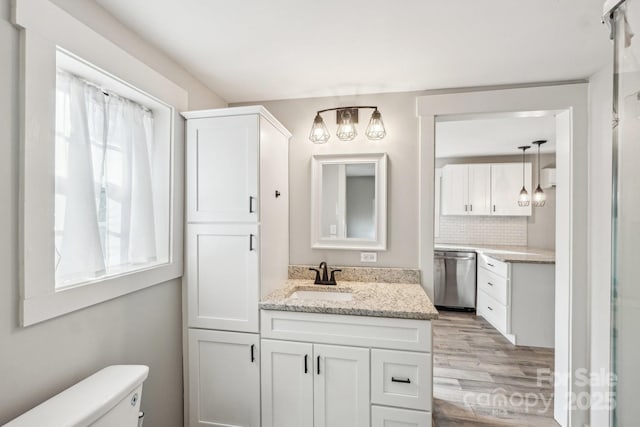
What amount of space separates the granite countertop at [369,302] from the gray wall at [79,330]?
630 millimetres

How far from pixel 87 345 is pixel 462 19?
227 cm

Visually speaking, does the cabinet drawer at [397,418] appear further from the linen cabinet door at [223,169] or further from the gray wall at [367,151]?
the linen cabinet door at [223,169]

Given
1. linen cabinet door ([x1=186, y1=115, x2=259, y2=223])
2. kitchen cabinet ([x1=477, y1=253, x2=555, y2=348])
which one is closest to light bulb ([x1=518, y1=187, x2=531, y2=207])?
kitchen cabinet ([x1=477, y1=253, x2=555, y2=348])

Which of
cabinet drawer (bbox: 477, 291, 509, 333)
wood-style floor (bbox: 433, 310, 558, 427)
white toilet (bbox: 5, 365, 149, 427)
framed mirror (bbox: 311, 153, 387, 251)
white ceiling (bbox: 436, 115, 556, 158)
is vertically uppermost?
white ceiling (bbox: 436, 115, 556, 158)

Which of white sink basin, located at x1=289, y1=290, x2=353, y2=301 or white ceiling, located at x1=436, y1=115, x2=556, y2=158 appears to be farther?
white ceiling, located at x1=436, y1=115, x2=556, y2=158

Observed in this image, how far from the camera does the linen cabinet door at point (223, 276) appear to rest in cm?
173

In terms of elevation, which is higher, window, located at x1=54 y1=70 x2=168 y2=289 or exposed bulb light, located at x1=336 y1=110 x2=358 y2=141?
exposed bulb light, located at x1=336 y1=110 x2=358 y2=141

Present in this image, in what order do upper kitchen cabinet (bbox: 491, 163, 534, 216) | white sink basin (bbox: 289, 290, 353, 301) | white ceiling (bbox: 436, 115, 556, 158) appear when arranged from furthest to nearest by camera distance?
upper kitchen cabinet (bbox: 491, 163, 534, 216), white ceiling (bbox: 436, 115, 556, 158), white sink basin (bbox: 289, 290, 353, 301)

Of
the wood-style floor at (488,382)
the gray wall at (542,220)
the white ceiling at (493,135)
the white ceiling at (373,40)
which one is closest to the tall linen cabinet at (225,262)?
the white ceiling at (373,40)

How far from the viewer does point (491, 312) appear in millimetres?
3688

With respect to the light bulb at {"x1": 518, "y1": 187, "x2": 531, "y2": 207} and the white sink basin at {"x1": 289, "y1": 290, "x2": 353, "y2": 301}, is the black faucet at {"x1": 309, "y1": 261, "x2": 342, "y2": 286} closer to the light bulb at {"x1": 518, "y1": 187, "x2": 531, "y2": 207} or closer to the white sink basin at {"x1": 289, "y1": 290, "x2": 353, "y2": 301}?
the white sink basin at {"x1": 289, "y1": 290, "x2": 353, "y2": 301}

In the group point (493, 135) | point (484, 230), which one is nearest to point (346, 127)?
point (493, 135)

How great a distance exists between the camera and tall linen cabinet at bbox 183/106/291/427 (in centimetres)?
172

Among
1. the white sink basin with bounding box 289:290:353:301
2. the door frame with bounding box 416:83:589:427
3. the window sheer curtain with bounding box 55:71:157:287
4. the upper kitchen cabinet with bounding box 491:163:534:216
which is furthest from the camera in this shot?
the upper kitchen cabinet with bounding box 491:163:534:216
